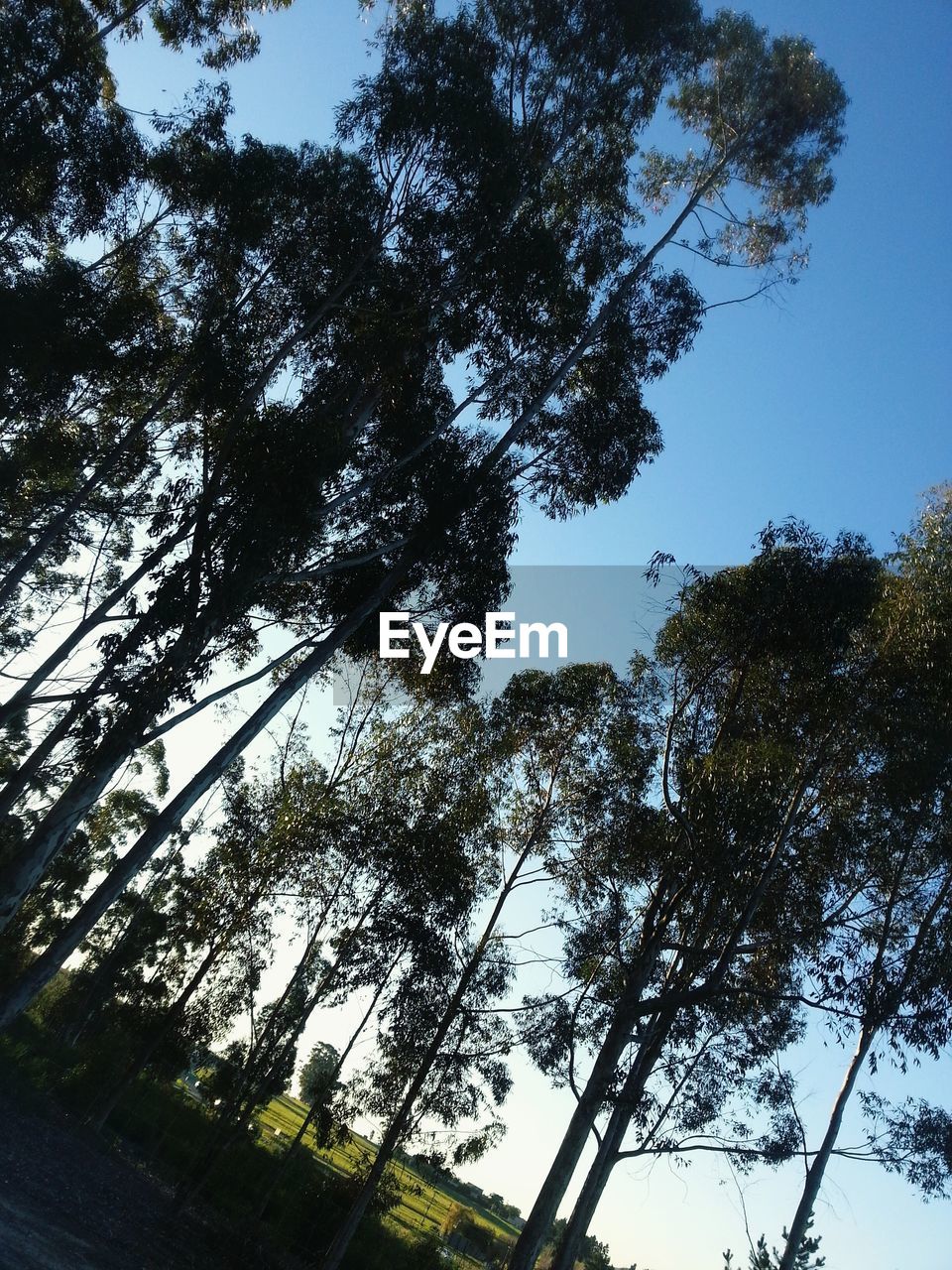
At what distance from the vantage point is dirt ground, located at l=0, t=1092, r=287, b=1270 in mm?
8133

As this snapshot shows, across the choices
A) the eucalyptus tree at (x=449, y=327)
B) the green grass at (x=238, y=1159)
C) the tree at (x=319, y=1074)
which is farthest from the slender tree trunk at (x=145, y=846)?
the tree at (x=319, y=1074)

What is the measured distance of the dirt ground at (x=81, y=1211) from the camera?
320 inches

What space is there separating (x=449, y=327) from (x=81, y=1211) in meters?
11.9

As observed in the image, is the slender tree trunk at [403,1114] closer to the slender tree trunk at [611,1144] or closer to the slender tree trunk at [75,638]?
the slender tree trunk at [611,1144]

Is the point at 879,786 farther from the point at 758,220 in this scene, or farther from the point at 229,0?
the point at 229,0

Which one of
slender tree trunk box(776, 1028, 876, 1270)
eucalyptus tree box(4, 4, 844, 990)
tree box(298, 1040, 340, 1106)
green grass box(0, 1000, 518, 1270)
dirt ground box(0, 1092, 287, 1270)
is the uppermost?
eucalyptus tree box(4, 4, 844, 990)

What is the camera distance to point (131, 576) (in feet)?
43.4

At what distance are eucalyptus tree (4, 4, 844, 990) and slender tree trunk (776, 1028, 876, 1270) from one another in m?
9.17

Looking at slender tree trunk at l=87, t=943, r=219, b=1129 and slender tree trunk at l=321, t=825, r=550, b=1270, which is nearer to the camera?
slender tree trunk at l=321, t=825, r=550, b=1270

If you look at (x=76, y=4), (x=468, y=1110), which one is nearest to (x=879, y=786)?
(x=468, y=1110)

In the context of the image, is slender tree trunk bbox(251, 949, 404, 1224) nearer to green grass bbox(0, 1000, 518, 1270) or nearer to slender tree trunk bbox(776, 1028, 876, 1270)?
green grass bbox(0, 1000, 518, 1270)

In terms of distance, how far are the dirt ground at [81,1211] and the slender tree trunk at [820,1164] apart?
294 inches

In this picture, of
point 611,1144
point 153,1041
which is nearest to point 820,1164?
point 611,1144

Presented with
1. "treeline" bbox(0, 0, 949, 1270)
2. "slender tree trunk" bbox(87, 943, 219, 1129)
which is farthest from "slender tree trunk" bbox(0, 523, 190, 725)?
"slender tree trunk" bbox(87, 943, 219, 1129)
